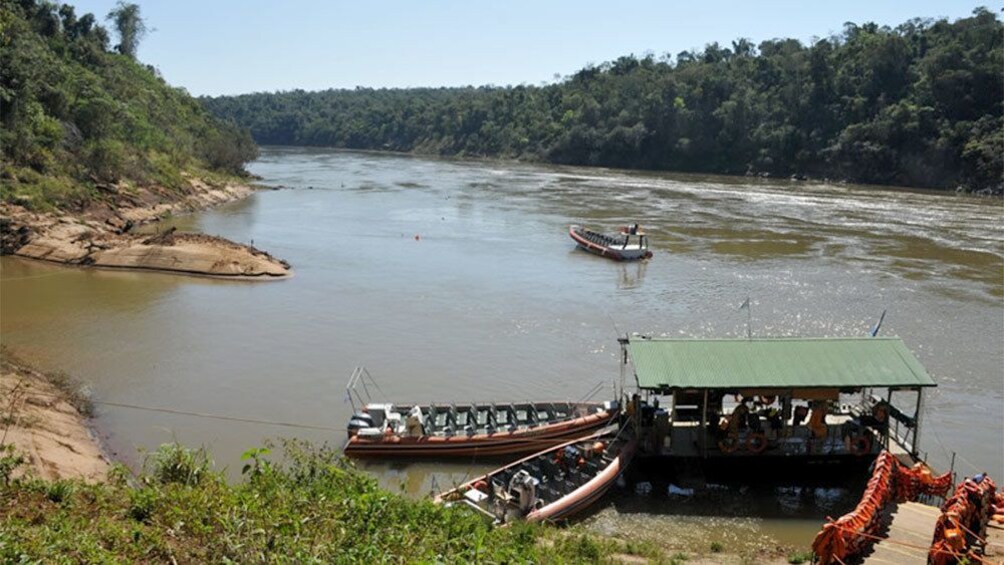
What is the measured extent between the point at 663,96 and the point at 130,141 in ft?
211

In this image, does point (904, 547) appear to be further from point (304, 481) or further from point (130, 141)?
point (130, 141)

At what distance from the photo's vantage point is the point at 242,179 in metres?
66.1

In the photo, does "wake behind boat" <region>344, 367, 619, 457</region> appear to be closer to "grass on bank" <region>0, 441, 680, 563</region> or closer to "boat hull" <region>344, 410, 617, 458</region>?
"boat hull" <region>344, 410, 617, 458</region>

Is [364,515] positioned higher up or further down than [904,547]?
higher up

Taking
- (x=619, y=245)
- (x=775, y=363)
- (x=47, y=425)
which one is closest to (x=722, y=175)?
(x=619, y=245)

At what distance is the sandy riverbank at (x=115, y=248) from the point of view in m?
31.2

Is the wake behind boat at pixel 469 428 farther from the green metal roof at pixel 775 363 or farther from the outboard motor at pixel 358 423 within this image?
the green metal roof at pixel 775 363

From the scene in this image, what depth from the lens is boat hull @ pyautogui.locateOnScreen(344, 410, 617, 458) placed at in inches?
621

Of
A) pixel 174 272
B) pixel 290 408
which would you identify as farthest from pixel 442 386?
pixel 174 272

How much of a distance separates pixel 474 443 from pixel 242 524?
826 centimetres

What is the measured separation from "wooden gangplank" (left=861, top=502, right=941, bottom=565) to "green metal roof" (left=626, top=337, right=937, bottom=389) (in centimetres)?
262

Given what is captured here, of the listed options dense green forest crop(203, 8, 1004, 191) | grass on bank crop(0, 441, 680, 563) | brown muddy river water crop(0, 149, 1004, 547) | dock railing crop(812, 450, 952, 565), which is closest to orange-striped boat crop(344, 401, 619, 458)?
brown muddy river water crop(0, 149, 1004, 547)

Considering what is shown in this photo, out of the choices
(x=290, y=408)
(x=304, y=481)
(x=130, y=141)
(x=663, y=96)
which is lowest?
(x=290, y=408)

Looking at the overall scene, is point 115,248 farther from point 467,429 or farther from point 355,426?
point 467,429
